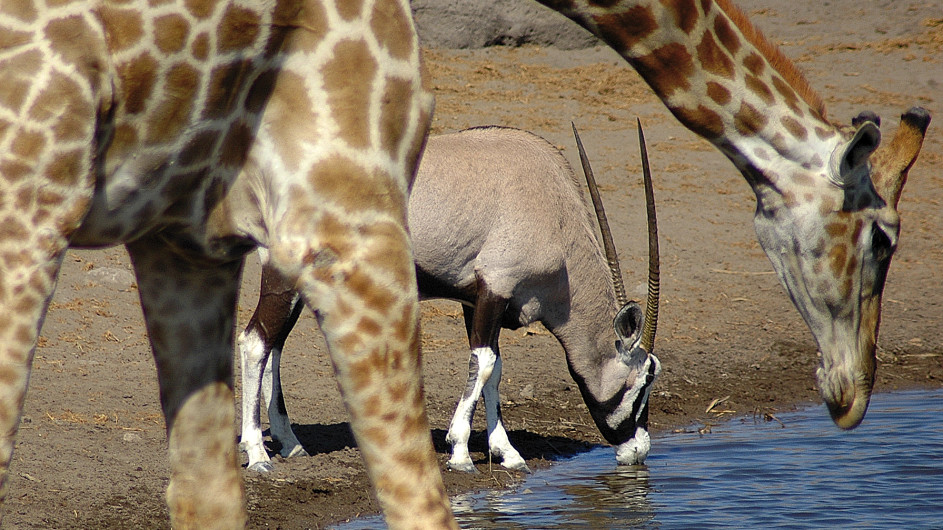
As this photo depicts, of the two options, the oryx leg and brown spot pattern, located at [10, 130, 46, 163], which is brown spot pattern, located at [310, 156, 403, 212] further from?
the oryx leg

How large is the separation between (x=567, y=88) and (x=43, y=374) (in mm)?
8878

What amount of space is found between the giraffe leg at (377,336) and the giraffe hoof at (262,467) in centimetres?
378

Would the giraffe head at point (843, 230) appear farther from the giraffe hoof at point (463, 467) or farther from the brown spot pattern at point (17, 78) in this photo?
the giraffe hoof at point (463, 467)

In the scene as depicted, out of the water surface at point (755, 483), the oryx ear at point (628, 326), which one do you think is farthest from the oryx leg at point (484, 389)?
the oryx ear at point (628, 326)

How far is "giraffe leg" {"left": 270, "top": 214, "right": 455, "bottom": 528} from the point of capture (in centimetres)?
244

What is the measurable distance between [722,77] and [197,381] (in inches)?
56.9

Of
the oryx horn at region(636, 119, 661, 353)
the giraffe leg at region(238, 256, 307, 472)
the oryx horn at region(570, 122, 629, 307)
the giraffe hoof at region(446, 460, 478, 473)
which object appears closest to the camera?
the giraffe leg at region(238, 256, 307, 472)

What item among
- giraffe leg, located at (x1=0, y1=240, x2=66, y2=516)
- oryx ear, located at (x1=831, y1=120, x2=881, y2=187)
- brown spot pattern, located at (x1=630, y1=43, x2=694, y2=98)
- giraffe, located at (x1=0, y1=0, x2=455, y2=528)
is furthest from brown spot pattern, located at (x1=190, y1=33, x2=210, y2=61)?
oryx ear, located at (x1=831, y1=120, x2=881, y2=187)

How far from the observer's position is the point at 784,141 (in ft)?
9.98

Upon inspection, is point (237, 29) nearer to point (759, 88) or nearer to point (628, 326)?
point (759, 88)

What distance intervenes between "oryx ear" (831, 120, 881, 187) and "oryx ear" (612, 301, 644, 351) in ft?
13.1

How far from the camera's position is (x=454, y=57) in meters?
16.0

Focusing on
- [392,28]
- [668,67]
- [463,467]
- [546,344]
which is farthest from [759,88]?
[546,344]

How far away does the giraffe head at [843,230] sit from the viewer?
3064 mm
